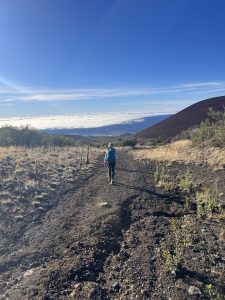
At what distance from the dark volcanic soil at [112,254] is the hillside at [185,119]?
39.6 metres

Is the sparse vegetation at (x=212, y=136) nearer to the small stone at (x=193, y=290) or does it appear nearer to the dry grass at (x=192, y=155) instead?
the dry grass at (x=192, y=155)

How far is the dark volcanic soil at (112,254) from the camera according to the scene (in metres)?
6.10

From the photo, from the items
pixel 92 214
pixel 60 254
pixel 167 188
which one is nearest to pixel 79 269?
pixel 60 254

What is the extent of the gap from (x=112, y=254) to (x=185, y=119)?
4828 centimetres

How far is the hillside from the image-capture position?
167 feet

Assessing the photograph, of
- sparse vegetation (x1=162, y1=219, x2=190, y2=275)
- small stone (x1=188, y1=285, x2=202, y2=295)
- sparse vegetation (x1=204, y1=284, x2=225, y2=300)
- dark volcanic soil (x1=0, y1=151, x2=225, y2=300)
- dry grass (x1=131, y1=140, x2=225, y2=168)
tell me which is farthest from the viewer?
dry grass (x1=131, y1=140, x2=225, y2=168)

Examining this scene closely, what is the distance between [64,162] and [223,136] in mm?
9586

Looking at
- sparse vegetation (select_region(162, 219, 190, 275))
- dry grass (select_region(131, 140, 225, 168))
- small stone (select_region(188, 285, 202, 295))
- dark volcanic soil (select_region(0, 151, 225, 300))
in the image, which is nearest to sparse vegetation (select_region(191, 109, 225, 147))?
dry grass (select_region(131, 140, 225, 168))

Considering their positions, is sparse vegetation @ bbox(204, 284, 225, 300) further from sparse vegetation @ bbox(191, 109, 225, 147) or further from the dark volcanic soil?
sparse vegetation @ bbox(191, 109, 225, 147)

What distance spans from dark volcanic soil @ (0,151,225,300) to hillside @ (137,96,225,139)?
3961cm

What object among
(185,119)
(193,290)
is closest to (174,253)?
(193,290)

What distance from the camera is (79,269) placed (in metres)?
6.82

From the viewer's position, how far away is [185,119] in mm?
54125

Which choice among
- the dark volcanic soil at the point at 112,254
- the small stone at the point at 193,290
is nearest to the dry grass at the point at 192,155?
the dark volcanic soil at the point at 112,254
